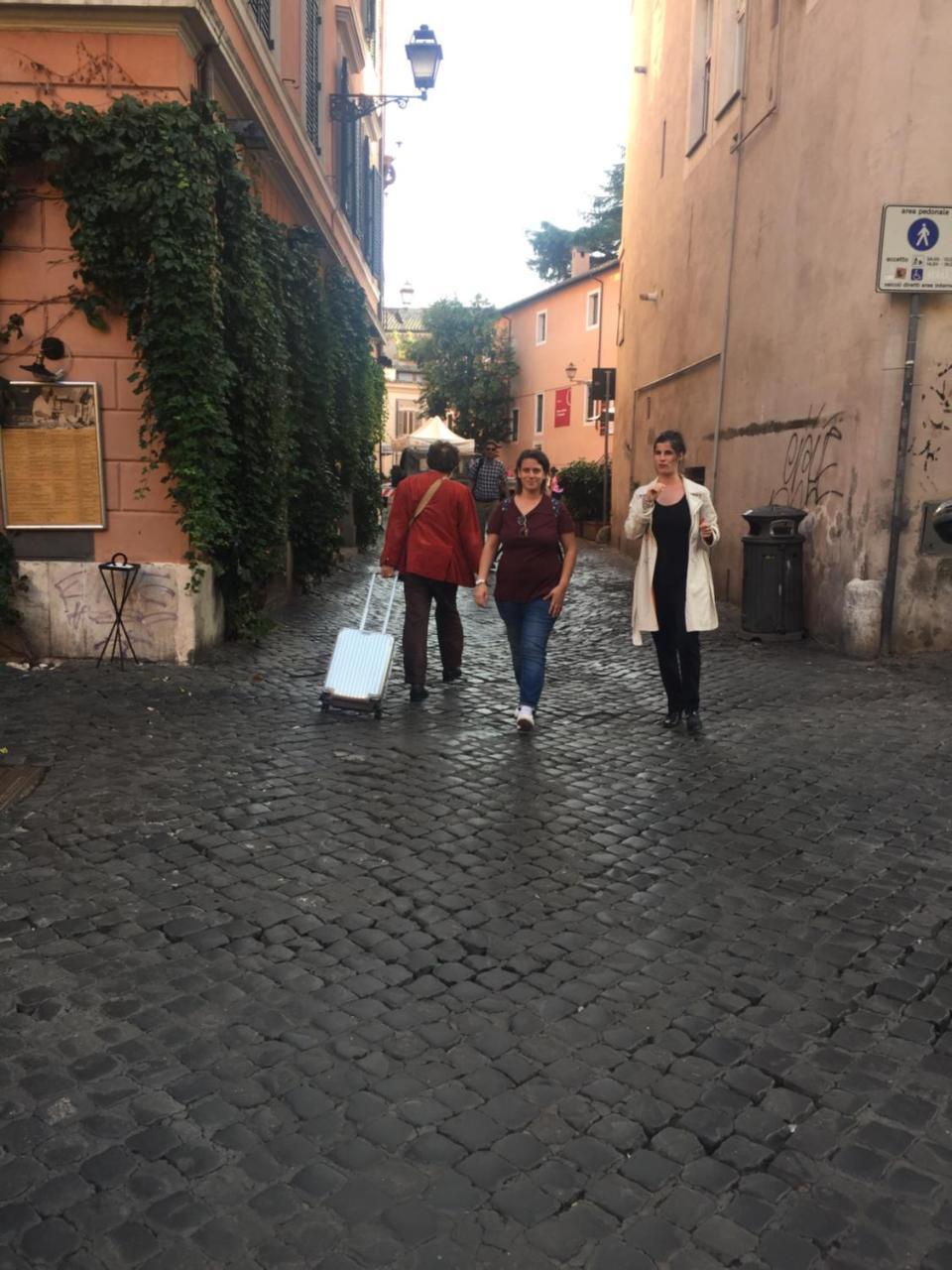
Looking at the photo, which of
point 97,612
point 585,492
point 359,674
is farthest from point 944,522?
point 585,492

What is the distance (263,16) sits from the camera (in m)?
10.7

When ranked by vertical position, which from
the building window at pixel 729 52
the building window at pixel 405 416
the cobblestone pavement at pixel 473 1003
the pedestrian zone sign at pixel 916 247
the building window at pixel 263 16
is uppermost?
the building window at pixel 729 52

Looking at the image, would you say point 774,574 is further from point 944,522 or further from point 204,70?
point 204,70

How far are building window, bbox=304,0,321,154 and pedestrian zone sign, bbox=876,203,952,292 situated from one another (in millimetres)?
Answer: 7874

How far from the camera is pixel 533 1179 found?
2.37 metres

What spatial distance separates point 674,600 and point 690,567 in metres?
0.22

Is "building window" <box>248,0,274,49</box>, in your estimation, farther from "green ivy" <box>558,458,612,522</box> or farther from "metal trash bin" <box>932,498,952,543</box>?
"green ivy" <box>558,458,612,522</box>

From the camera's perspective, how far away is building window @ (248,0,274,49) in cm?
1023

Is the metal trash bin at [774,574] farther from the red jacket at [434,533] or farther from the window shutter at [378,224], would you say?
the window shutter at [378,224]

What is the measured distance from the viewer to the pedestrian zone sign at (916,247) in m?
8.06

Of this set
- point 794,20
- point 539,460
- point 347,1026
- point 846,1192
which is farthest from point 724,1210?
point 794,20

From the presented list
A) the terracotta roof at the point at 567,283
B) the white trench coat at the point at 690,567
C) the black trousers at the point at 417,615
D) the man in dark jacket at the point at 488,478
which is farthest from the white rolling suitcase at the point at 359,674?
the terracotta roof at the point at 567,283

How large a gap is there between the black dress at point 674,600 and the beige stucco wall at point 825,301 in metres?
3.05

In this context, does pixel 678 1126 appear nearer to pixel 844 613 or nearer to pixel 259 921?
pixel 259 921
